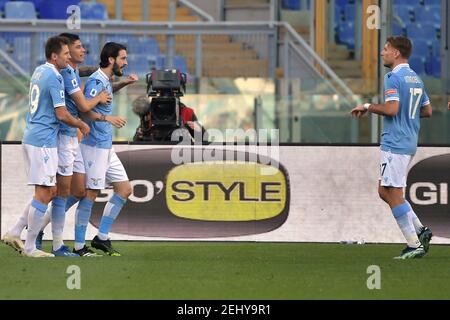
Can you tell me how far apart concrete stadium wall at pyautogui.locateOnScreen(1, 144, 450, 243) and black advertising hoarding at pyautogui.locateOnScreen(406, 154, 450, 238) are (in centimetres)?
37

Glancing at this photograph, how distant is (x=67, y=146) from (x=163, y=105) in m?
3.78

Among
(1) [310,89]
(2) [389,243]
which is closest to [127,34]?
(1) [310,89]

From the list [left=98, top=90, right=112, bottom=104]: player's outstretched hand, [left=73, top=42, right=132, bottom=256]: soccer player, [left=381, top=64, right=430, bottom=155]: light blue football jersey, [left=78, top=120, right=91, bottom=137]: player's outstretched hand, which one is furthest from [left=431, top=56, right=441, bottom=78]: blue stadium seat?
[left=78, top=120, right=91, bottom=137]: player's outstretched hand

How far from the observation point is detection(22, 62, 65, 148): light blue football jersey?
11641 millimetres

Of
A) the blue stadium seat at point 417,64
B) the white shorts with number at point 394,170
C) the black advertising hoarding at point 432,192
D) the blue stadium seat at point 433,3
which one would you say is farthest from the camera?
the blue stadium seat at point 433,3

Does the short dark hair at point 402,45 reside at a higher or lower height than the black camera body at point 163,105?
higher

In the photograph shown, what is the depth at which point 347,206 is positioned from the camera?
14961 mm

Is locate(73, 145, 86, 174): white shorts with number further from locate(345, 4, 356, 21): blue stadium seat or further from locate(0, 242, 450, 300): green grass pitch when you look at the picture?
locate(345, 4, 356, 21): blue stadium seat

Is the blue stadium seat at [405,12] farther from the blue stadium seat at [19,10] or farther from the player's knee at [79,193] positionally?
the player's knee at [79,193]

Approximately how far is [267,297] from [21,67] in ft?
33.3

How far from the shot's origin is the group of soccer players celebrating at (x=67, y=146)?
11672 mm

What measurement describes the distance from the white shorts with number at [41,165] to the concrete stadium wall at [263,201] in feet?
10.9

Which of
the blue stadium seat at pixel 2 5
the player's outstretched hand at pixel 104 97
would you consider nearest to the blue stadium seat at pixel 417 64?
the blue stadium seat at pixel 2 5

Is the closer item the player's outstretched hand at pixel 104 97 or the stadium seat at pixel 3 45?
the player's outstretched hand at pixel 104 97
